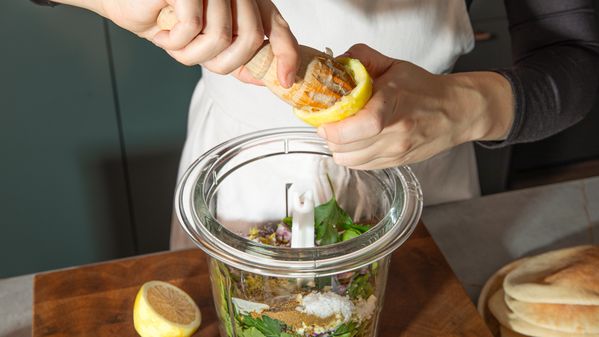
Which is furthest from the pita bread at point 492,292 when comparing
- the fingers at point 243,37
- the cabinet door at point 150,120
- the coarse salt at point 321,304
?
the cabinet door at point 150,120

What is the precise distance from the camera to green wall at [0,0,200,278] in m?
1.64

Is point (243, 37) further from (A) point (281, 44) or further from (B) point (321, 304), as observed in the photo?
(B) point (321, 304)

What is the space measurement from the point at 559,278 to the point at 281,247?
1.23 ft

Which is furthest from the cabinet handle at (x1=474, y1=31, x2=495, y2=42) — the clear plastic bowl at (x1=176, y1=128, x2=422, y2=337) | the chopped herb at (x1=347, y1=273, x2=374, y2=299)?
the chopped herb at (x1=347, y1=273, x2=374, y2=299)

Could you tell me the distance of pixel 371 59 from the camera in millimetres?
801

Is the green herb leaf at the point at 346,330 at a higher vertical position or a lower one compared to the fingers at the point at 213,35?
A: lower

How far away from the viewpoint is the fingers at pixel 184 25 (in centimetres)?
57

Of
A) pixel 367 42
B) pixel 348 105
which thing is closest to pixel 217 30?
pixel 348 105

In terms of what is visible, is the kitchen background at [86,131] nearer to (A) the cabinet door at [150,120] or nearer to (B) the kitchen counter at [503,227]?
(A) the cabinet door at [150,120]

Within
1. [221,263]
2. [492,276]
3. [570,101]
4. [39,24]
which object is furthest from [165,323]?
[39,24]

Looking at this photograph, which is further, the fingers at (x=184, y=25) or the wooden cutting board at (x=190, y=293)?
the wooden cutting board at (x=190, y=293)

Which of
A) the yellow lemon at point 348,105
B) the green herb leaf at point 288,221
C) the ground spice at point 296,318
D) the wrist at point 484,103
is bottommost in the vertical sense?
the ground spice at point 296,318

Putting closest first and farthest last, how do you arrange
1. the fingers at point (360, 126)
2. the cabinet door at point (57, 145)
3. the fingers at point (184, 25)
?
the fingers at point (184, 25)
the fingers at point (360, 126)
the cabinet door at point (57, 145)

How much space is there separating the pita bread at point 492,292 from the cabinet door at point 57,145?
1064 millimetres
